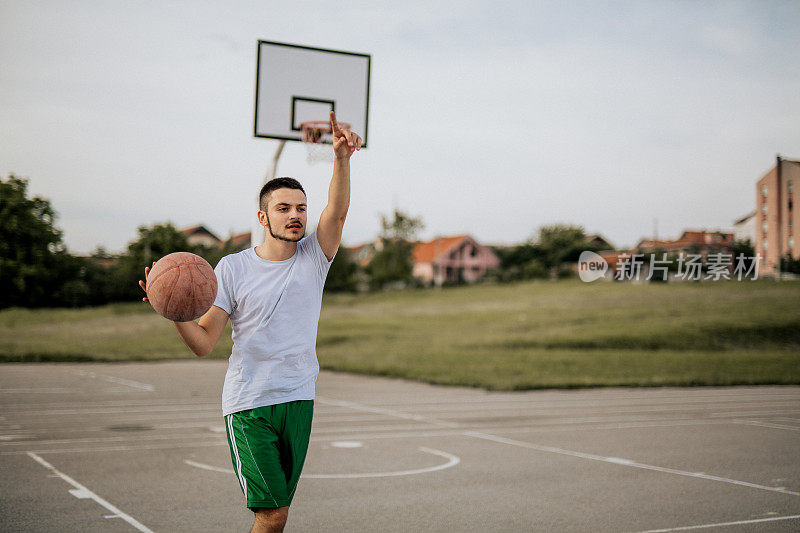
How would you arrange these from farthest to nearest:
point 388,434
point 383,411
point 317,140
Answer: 1. point 383,411
2. point 388,434
3. point 317,140

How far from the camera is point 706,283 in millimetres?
39375

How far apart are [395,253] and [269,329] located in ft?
195

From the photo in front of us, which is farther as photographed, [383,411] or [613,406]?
[613,406]

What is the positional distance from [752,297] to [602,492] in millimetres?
30345

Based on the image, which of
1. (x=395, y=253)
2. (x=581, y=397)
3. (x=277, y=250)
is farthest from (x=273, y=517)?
(x=395, y=253)

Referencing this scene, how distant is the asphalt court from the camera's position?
588 cm

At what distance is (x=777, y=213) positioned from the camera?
730 inches

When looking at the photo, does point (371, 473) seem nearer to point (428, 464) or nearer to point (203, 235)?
point (428, 464)

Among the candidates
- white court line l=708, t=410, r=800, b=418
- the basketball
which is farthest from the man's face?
white court line l=708, t=410, r=800, b=418

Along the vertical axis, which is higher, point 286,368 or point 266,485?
point 286,368

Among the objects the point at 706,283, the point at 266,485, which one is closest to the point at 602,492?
the point at 266,485

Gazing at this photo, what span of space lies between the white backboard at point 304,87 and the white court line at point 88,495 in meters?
3.84

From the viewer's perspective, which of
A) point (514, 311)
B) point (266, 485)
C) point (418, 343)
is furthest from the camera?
point (514, 311)

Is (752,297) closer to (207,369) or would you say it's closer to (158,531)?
(207,369)
